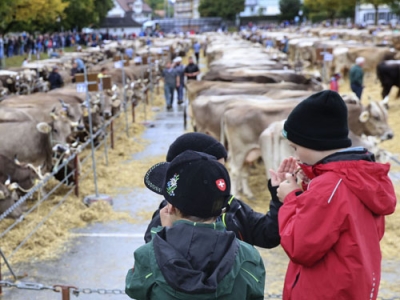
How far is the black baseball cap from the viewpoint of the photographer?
91.0 inches

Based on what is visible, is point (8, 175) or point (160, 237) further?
point (8, 175)

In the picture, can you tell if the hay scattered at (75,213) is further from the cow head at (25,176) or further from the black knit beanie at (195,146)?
the black knit beanie at (195,146)

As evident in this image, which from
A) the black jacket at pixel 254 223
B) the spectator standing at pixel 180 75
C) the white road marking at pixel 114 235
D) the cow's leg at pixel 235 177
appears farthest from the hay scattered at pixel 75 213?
the spectator standing at pixel 180 75

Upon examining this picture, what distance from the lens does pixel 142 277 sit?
2.31m

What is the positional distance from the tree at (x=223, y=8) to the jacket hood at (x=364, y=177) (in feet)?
308

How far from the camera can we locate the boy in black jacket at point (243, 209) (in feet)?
10.1

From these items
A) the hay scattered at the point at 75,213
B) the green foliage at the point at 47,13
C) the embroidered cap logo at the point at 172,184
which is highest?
the green foliage at the point at 47,13

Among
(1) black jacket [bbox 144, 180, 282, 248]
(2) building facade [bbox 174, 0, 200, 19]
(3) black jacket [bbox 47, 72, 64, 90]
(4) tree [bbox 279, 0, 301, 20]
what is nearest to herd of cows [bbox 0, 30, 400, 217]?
(3) black jacket [bbox 47, 72, 64, 90]

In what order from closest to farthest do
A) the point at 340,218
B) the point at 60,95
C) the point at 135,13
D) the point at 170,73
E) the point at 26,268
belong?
the point at 340,218, the point at 26,268, the point at 60,95, the point at 170,73, the point at 135,13

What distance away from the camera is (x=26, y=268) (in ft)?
22.5

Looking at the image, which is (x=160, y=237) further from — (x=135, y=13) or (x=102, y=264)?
(x=135, y=13)

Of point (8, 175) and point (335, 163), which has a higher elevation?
point (335, 163)

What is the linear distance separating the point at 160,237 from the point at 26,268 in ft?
16.5

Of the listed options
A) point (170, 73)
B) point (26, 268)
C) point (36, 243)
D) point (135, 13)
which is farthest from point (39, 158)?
point (135, 13)
